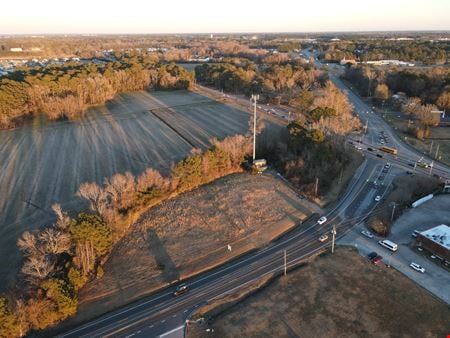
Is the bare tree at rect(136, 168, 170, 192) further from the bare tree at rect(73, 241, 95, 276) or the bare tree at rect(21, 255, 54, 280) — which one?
the bare tree at rect(21, 255, 54, 280)

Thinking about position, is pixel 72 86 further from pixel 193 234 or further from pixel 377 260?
pixel 377 260

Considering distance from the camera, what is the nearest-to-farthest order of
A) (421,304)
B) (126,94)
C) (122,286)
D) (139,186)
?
(421,304) → (122,286) → (139,186) → (126,94)

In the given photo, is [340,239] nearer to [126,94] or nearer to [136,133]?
[136,133]

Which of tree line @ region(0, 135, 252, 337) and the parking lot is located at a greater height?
tree line @ region(0, 135, 252, 337)

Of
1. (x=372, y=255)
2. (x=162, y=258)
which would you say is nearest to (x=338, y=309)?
(x=372, y=255)

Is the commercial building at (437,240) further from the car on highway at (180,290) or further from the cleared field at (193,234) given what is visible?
the car on highway at (180,290)

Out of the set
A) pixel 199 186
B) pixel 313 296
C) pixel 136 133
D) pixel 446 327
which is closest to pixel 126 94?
pixel 136 133

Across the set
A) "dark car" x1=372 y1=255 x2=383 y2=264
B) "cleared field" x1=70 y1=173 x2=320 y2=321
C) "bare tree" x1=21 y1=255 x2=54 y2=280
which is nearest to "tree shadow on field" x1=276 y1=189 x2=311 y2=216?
"cleared field" x1=70 y1=173 x2=320 y2=321

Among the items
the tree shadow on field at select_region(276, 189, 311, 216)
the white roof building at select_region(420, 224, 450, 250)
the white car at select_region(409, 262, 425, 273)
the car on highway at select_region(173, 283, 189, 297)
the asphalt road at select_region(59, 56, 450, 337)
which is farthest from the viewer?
the tree shadow on field at select_region(276, 189, 311, 216)
